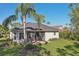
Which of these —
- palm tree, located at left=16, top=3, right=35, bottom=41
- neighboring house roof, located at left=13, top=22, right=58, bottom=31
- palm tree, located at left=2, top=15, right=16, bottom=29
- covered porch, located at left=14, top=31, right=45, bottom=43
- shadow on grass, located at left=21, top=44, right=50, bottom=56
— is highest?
palm tree, located at left=16, top=3, right=35, bottom=41

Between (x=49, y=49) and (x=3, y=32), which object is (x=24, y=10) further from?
(x=49, y=49)

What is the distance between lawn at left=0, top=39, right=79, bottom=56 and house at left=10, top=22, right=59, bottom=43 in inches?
3.9

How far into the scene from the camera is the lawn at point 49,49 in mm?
3482

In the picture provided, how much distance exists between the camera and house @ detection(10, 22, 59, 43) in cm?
347

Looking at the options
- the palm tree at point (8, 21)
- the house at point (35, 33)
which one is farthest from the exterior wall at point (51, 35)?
the palm tree at point (8, 21)

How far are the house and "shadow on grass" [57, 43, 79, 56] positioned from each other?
0.21 meters

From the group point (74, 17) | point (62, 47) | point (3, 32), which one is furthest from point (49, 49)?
point (3, 32)

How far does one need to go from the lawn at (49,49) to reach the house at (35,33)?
0.32 ft

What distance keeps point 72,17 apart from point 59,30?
0.27 m

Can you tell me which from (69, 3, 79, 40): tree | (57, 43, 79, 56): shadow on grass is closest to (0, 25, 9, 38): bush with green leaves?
(57, 43, 79, 56): shadow on grass

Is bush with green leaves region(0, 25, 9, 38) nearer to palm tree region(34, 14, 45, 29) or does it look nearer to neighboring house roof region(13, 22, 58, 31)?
neighboring house roof region(13, 22, 58, 31)

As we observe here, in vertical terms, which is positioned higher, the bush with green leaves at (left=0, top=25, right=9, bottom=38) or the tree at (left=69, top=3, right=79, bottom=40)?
the tree at (left=69, top=3, right=79, bottom=40)

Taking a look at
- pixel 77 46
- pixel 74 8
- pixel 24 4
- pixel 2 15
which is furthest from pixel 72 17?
pixel 2 15

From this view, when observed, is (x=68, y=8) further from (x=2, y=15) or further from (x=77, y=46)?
(x=2, y=15)
